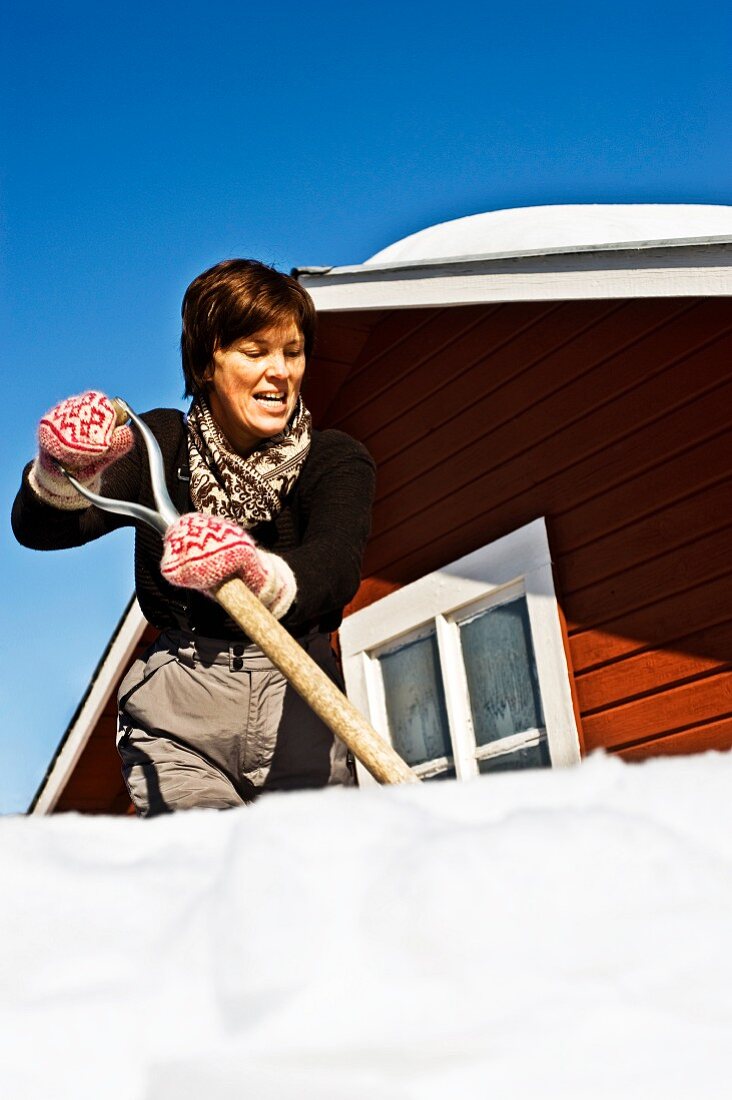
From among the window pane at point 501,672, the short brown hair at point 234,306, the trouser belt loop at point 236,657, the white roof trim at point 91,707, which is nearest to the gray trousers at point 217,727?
the trouser belt loop at point 236,657

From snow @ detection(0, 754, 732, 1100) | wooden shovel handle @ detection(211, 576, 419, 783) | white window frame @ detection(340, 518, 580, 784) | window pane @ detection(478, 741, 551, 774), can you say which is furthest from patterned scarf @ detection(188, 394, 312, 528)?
window pane @ detection(478, 741, 551, 774)

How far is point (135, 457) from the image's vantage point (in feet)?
8.10

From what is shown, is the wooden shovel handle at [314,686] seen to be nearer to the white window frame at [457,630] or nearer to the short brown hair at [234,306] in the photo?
the short brown hair at [234,306]

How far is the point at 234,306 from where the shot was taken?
243 centimetres

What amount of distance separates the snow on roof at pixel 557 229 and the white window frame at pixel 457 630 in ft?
7.87

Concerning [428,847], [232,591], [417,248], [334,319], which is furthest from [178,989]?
[417,248]

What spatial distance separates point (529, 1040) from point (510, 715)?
4.77m

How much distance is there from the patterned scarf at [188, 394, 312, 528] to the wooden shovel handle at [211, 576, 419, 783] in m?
0.42

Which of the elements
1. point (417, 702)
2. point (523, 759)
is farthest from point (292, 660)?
point (417, 702)

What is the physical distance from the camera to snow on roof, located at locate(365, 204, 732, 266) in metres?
8.00

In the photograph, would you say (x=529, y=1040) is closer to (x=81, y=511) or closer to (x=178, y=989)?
(x=178, y=989)

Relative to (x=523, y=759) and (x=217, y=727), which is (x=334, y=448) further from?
(x=523, y=759)

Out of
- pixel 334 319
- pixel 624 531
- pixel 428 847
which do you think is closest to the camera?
pixel 428 847

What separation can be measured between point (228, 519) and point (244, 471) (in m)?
0.12
